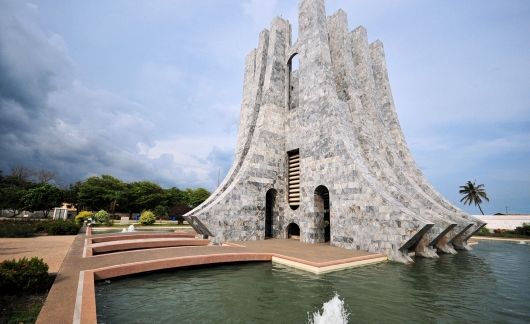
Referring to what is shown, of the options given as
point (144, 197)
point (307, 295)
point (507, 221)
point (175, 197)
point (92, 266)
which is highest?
point (175, 197)

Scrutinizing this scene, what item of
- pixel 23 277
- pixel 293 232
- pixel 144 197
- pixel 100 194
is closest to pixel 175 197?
pixel 144 197

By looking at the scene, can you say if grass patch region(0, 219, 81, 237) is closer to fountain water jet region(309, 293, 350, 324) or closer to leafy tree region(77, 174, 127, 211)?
fountain water jet region(309, 293, 350, 324)

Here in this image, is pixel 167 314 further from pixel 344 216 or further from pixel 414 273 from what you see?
pixel 344 216

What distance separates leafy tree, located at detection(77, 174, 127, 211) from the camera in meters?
45.4

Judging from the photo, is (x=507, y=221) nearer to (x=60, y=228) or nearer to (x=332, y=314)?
(x=332, y=314)

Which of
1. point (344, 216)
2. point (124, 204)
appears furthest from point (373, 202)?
point (124, 204)

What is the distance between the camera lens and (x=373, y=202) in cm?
1113

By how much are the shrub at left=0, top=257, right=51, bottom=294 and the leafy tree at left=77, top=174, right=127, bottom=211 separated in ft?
143

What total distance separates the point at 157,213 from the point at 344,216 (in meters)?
35.7

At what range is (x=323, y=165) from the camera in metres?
13.9

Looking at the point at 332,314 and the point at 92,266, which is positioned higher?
the point at 92,266

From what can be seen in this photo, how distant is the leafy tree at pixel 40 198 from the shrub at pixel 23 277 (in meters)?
38.9

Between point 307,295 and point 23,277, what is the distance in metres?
6.20

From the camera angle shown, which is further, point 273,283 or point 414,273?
point 414,273
